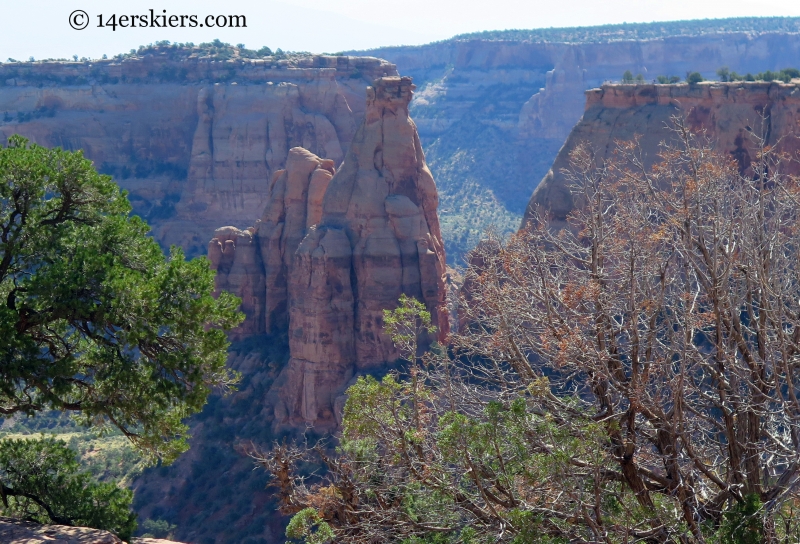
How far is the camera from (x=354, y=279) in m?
47.3

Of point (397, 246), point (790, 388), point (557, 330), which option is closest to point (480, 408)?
point (557, 330)

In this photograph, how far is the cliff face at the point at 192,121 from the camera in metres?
77.2

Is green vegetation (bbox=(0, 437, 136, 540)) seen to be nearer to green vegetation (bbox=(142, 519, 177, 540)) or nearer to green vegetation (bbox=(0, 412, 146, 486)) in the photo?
green vegetation (bbox=(142, 519, 177, 540))

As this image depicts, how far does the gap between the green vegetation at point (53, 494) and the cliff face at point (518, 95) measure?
254 ft

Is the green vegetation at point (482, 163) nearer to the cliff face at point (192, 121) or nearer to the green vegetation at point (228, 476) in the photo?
the cliff face at point (192, 121)

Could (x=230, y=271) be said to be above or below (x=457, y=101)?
below

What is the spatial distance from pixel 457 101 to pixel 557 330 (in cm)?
11092

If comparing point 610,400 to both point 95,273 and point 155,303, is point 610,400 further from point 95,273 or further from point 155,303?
point 95,273

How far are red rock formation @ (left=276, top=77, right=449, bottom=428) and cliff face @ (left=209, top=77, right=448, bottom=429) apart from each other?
5 centimetres

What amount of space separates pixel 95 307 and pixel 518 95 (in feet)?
362

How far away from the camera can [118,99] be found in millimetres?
84938

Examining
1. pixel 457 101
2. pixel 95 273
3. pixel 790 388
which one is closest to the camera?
pixel 790 388

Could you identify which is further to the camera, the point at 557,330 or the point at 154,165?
the point at 154,165

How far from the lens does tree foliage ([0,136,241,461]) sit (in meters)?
16.3
